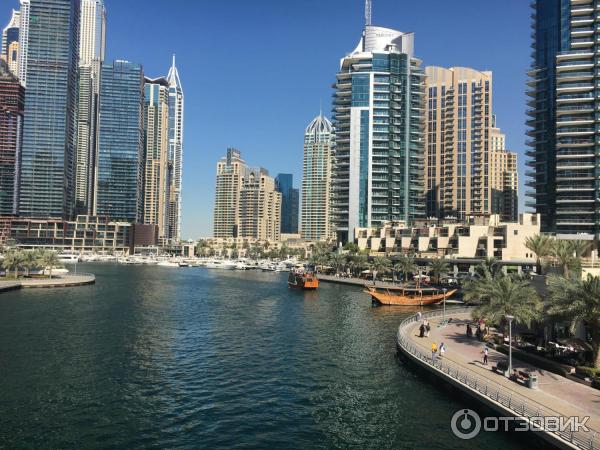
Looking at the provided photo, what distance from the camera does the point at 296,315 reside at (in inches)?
3297

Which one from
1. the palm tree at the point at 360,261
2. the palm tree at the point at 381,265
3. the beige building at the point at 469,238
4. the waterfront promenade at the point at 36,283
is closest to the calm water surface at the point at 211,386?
the waterfront promenade at the point at 36,283

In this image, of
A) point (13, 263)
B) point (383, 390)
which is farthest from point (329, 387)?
point (13, 263)

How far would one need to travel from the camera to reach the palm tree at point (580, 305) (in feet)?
119

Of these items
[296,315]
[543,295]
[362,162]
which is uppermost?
[362,162]

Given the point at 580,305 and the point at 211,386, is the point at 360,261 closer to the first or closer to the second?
the point at 211,386

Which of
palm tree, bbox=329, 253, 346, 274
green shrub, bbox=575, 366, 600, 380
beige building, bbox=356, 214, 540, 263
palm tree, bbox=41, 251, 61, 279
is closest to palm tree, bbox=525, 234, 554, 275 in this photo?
beige building, bbox=356, 214, 540, 263

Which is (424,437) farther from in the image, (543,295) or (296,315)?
(296,315)

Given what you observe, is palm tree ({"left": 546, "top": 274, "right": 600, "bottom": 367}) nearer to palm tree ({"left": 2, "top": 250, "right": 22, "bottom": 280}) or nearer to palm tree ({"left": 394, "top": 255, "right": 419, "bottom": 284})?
palm tree ({"left": 394, "top": 255, "right": 419, "bottom": 284})

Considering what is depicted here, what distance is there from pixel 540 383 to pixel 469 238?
10036 cm

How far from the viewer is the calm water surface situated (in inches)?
1218

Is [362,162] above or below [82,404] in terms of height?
above

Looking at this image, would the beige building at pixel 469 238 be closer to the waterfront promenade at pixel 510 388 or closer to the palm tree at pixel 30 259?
the waterfront promenade at pixel 510 388

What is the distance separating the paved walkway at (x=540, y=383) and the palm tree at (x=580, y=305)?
4.09 m

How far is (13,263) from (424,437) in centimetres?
12133
